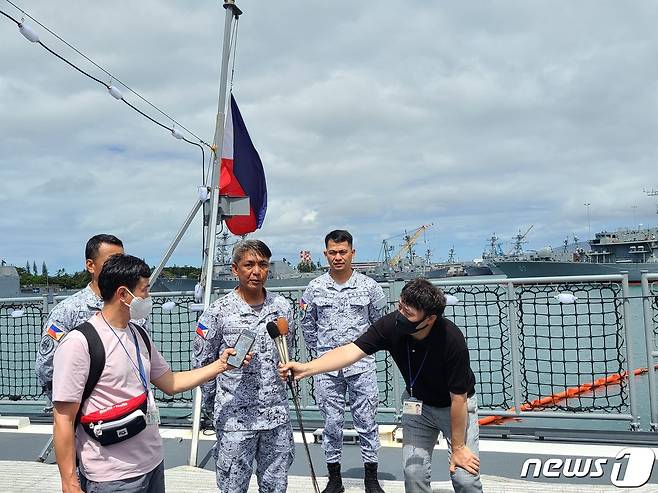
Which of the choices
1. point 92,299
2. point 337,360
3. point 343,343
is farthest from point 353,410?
point 92,299

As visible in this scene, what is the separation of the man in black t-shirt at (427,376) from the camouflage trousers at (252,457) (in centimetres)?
31

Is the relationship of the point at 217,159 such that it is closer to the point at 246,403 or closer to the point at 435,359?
the point at 246,403

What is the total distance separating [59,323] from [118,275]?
40.2 inches

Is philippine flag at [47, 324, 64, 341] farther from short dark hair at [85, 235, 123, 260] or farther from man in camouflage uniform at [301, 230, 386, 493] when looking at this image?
man in camouflage uniform at [301, 230, 386, 493]

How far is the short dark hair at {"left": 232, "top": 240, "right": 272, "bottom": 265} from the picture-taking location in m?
2.47

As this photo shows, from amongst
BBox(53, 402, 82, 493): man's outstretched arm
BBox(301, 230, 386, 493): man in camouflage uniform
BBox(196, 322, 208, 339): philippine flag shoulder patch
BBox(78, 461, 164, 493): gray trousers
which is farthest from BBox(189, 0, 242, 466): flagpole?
BBox(53, 402, 82, 493): man's outstretched arm

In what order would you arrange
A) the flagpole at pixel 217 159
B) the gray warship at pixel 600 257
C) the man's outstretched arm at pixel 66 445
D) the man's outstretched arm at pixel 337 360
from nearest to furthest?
the man's outstretched arm at pixel 66 445
the man's outstretched arm at pixel 337 360
the flagpole at pixel 217 159
the gray warship at pixel 600 257

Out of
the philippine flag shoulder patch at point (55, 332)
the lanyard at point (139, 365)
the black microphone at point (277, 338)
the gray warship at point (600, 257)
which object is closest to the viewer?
the lanyard at point (139, 365)

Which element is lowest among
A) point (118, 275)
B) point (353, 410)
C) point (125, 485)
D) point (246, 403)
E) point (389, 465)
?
point (389, 465)

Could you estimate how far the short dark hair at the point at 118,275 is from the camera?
195 centimetres

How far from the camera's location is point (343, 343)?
3.43 meters

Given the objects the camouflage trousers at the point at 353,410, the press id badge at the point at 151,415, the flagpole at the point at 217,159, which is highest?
the flagpole at the point at 217,159

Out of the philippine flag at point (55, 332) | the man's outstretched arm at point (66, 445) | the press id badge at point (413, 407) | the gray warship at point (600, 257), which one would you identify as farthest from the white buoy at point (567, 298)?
the gray warship at point (600, 257)

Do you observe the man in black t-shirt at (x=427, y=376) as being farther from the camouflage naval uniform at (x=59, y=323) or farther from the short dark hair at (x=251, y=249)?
the camouflage naval uniform at (x=59, y=323)
